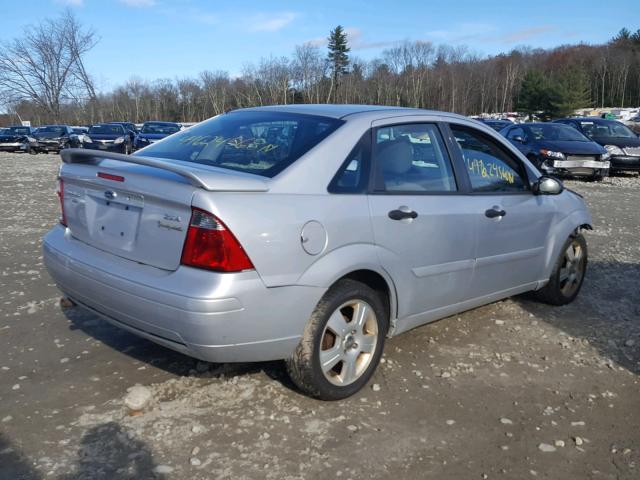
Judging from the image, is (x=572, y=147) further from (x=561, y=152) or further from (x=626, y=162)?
(x=626, y=162)

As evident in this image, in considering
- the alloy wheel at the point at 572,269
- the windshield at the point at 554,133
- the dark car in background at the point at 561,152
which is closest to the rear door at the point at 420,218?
the alloy wheel at the point at 572,269

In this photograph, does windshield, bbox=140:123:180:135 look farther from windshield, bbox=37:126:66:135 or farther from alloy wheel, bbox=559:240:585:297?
alloy wheel, bbox=559:240:585:297

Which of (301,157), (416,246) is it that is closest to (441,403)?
(416,246)

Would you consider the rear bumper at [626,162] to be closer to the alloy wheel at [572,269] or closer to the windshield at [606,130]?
the windshield at [606,130]

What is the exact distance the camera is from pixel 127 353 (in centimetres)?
401

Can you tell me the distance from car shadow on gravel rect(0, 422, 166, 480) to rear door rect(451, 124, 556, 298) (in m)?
2.41

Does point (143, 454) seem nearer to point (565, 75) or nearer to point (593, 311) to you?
point (593, 311)

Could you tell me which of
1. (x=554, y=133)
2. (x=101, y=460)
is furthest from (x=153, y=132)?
(x=101, y=460)

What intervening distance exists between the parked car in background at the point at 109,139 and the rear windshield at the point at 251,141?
70.3 feet

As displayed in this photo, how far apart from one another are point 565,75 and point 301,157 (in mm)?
87164

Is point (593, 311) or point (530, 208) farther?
point (593, 311)

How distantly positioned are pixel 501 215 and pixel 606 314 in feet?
5.28

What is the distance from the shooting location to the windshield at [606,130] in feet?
60.5

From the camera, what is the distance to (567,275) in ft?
17.2
